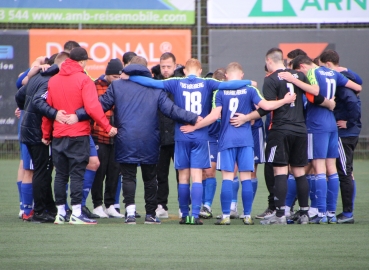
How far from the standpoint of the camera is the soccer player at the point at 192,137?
814 cm

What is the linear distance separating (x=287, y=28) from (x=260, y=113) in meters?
10.5

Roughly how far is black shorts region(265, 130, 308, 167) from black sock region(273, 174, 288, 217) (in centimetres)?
18

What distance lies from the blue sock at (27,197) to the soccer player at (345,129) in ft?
12.3

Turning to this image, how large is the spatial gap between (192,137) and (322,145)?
1.57 metres

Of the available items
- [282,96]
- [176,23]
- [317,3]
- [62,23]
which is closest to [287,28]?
[317,3]

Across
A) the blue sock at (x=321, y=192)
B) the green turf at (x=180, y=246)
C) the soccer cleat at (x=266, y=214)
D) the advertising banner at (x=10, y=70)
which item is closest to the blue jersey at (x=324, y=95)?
the blue sock at (x=321, y=192)

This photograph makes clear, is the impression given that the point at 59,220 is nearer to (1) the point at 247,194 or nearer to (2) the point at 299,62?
(1) the point at 247,194

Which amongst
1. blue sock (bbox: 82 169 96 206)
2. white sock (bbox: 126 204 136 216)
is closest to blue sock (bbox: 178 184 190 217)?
white sock (bbox: 126 204 136 216)

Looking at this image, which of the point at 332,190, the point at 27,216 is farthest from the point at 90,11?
the point at 332,190

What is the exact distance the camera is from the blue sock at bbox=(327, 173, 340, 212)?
851cm

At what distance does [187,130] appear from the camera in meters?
8.13

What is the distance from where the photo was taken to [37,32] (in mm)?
17375

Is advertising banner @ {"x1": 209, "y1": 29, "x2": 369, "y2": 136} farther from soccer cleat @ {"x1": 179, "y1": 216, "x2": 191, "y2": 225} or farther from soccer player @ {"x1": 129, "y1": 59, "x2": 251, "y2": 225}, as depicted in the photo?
soccer cleat @ {"x1": 179, "y1": 216, "x2": 191, "y2": 225}

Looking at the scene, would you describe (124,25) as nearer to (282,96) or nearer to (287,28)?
(287,28)
